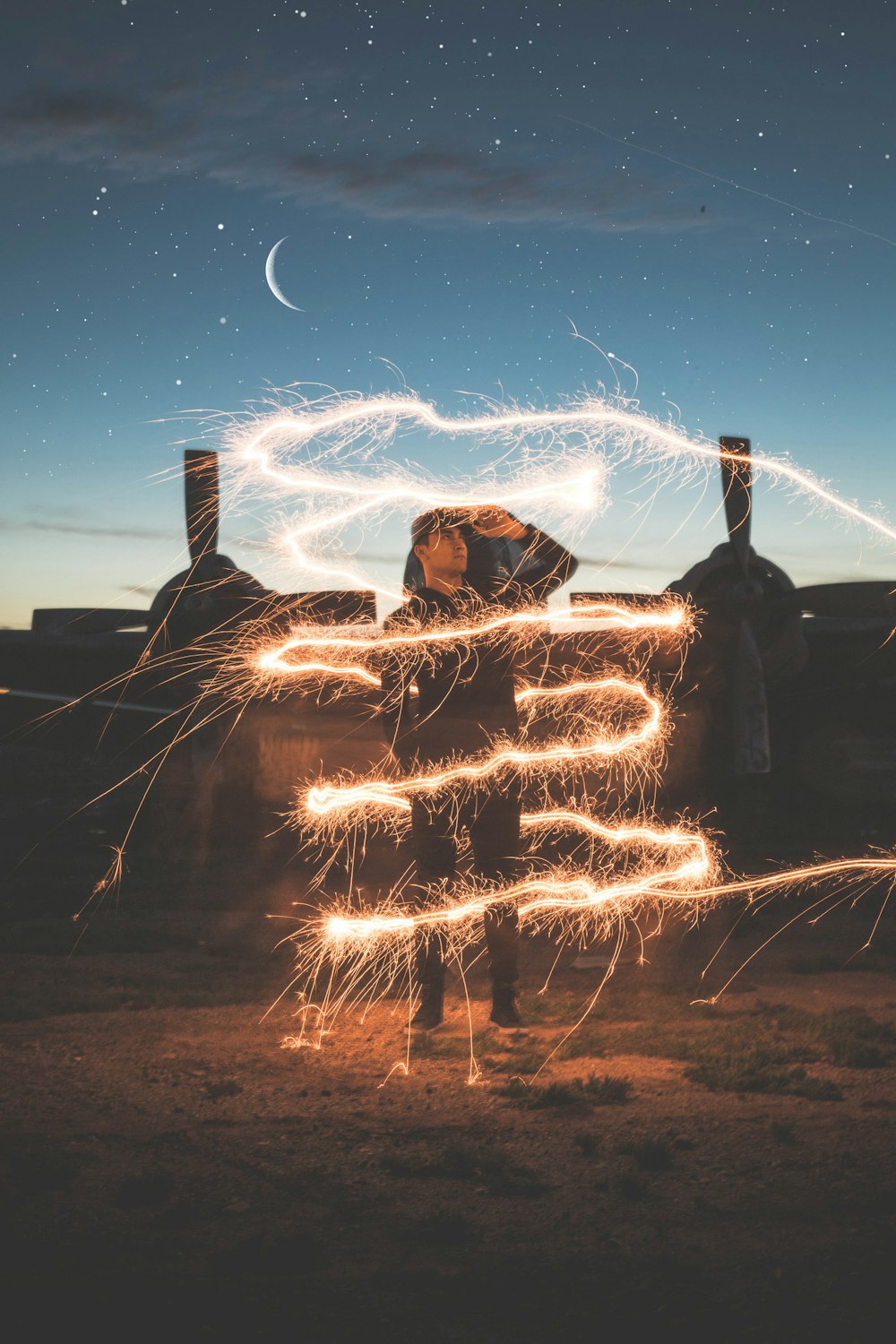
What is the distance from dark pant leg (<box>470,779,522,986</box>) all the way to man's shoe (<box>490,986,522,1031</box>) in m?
0.32

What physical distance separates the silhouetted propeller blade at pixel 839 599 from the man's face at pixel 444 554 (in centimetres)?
758

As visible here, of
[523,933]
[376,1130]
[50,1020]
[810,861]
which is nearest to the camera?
[376,1130]

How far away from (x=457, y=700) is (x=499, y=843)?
2.44 feet

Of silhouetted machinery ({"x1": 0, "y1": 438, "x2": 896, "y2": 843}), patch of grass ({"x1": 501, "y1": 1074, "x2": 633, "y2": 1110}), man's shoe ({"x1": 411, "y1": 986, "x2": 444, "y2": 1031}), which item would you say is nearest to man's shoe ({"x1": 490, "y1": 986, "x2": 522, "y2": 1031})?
man's shoe ({"x1": 411, "y1": 986, "x2": 444, "y2": 1031})

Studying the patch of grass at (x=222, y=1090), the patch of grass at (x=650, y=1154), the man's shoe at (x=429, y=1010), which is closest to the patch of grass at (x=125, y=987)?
the man's shoe at (x=429, y=1010)

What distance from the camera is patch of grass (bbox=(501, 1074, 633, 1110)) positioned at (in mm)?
4418

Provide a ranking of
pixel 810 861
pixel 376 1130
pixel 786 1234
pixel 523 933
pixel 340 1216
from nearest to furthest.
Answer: pixel 786 1234
pixel 340 1216
pixel 376 1130
pixel 523 933
pixel 810 861

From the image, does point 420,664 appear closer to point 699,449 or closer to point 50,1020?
point 699,449

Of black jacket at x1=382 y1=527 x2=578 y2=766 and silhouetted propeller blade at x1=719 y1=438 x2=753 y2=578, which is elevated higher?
silhouetted propeller blade at x1=719 y1=438 x2=753 y2=578

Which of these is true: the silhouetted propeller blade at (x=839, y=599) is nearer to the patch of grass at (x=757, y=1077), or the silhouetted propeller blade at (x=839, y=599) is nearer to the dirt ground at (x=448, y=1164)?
the dirt ground at (x=448, y=1164)

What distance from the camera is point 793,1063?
5.00 m

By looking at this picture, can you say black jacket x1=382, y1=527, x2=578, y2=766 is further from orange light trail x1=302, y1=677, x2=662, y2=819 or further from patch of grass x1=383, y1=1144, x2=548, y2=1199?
patch of grass x1=383, y1=1144, x2=548, y2=1199

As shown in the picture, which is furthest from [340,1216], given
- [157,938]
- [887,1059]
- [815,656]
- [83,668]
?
[83,668]

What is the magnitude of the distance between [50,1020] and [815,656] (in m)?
10.7
